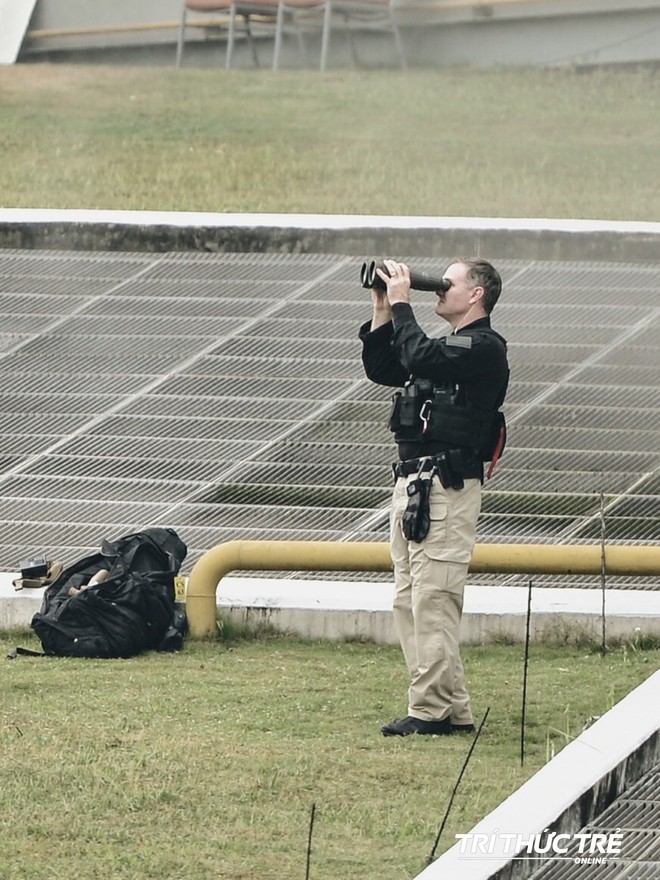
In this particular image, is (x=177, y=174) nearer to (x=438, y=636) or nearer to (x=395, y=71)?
(x=395, y=71)

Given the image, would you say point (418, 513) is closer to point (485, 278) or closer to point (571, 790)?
point (485, 278)

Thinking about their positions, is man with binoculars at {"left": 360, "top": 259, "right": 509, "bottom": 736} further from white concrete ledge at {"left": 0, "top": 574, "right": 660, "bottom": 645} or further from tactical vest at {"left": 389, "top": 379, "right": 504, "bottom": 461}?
white concrete ledge at {"left": 0, "top": 574, "right": 660, "bottom": 645}

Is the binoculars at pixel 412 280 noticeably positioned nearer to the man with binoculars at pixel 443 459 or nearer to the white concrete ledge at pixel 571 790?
the man with binoculars at pixel 443 459

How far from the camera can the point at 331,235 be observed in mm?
11172

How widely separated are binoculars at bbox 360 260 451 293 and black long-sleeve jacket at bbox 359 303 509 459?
0.30 ft

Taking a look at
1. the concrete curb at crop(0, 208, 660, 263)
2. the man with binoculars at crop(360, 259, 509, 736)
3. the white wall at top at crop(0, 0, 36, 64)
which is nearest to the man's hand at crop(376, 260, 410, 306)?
the man with binoculars at crop(360, 259, 509, 736)

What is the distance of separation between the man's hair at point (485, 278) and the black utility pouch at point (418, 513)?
592 millimetres

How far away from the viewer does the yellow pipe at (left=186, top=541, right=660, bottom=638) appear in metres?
6.79

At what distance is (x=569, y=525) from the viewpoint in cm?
824

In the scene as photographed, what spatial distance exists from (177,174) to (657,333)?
6.79 m

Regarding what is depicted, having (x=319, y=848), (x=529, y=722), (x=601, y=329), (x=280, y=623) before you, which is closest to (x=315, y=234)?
(x=601, y=329)

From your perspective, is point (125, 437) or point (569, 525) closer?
point (569, 525)

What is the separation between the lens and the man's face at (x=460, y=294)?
5816mm

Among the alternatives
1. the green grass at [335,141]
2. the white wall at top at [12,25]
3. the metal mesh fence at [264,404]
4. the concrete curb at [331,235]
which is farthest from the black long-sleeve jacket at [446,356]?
the white wall at top at [12,25]
